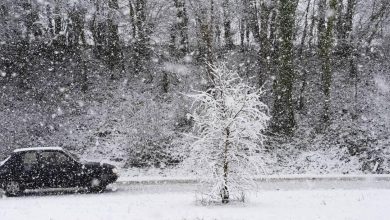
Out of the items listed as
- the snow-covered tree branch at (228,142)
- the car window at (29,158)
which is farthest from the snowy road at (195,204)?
the car window at (29,158)

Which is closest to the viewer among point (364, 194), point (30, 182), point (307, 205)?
point (307, 205)

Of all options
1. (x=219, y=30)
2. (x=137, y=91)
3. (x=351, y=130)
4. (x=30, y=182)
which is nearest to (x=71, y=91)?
(x=137, y=91)

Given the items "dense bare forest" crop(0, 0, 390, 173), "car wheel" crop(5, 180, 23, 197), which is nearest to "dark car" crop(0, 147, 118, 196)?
"car wheel" crop(5, 180, 23, 197)

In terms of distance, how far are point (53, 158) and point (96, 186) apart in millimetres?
1864

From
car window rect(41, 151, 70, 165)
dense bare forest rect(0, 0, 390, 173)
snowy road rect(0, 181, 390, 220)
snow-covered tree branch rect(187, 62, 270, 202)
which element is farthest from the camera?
dense bare forest rect(0, 0, 390, 173)

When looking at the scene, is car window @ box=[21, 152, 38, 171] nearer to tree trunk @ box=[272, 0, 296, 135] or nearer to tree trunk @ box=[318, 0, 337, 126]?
tree trunk @ box=[272, 0, 296, 135]

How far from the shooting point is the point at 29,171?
1677 cm

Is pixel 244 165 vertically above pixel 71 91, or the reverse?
pixel 71 91

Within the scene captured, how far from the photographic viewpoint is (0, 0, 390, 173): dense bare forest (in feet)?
83.4

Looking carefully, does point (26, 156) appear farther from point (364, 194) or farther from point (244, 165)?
point (364, 194)

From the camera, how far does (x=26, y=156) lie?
55.7ft

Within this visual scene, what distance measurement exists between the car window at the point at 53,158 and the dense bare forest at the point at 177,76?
7.24 meters

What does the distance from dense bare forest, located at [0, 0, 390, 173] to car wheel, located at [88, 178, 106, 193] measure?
7.08 meters

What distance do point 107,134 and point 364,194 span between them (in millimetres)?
15552
